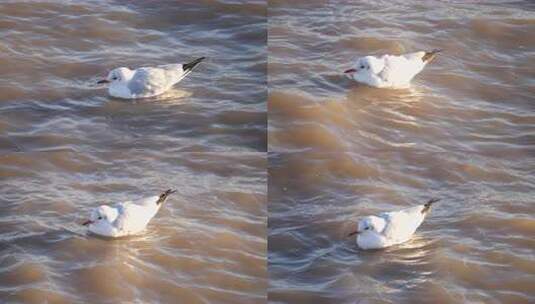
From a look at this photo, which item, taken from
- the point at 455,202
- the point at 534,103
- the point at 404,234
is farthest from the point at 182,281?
the point at 534,103

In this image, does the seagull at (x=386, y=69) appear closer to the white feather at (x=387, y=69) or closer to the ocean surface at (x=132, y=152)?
the white feather at (x=387, y=69)

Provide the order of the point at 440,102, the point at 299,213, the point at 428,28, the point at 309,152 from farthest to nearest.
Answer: the point at 428,28, the point at 440,102, the point at 309,152, the point at 299,213

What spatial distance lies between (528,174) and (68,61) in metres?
3.64

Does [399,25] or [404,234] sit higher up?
[399,25]

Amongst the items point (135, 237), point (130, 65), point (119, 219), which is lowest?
point (135, 237)

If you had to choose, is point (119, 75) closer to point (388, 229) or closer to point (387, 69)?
point (387, 69)

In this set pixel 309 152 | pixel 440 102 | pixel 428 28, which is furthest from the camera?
pixel 428 28

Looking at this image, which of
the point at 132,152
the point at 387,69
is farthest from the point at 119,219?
the point at 387,69

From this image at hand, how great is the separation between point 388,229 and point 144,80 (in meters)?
2.49

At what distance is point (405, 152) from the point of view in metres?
8.88

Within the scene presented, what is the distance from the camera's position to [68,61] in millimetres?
10062

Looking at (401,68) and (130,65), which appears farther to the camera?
(130,65)

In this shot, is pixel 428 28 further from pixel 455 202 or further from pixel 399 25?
pixel 455 202

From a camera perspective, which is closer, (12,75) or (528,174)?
(528,174)
